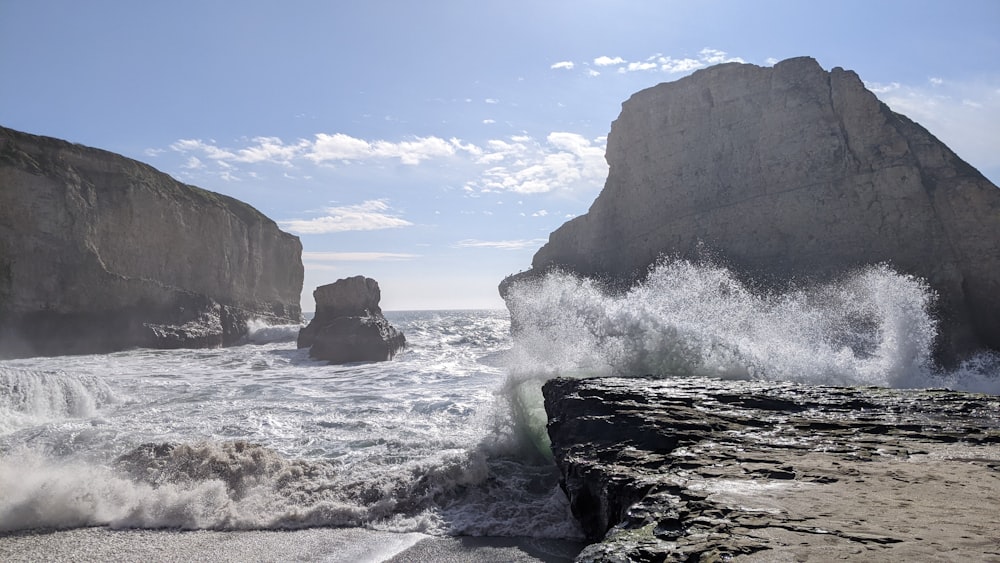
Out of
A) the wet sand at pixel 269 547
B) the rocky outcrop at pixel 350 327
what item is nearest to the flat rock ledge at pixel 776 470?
the wet sand at pixel 269 547

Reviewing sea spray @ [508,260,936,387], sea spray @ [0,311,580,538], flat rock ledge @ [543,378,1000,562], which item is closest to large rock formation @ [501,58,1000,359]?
sea spray @ [508,260,936,387]

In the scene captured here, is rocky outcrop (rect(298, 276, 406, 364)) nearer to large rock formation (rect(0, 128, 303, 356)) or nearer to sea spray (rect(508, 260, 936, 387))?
large rock formation (rect(0, 128, 303, 356))

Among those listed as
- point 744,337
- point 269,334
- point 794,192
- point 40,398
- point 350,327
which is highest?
point 794,192

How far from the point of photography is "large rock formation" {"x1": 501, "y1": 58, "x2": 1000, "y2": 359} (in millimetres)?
21297

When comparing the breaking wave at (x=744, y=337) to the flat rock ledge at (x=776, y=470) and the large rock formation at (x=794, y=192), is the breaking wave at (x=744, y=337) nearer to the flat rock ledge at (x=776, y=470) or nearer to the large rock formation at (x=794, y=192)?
the large rock formation at (x=794, y=192)

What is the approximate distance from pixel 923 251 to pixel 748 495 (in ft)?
78.9

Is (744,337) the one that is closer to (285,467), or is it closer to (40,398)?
(285,467)

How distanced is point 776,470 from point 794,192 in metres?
26.2

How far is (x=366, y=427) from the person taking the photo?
9.30 m

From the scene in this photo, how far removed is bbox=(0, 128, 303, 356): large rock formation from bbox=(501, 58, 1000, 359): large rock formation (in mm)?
22807

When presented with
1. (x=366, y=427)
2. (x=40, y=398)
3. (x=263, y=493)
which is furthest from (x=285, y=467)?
(x=40, y=398)

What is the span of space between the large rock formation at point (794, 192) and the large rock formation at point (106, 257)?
22807 millimetres

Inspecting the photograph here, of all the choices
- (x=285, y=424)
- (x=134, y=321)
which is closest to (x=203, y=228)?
(x=134, y=321)

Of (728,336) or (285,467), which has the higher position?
(728,336)
